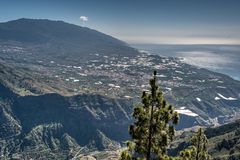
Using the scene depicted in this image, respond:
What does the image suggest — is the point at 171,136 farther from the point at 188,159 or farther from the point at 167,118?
the point at 188,159

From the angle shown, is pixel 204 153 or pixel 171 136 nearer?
pixel 171 136

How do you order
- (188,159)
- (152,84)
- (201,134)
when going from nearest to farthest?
(152,84), (188,159), (201,134)

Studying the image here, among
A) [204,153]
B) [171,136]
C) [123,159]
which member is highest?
[171,136]

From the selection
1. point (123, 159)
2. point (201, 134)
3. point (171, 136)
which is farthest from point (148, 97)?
point (201, 134)

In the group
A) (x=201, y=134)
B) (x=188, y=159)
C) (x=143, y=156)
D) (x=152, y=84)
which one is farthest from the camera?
(x=201, y=134)

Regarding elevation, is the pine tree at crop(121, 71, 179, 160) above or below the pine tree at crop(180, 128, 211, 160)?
above

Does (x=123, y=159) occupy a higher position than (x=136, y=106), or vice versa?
(x=136, y=106)

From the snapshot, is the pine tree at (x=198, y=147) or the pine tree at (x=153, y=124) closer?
the pine tree at (x=153, y=124)

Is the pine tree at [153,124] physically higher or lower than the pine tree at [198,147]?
higher
